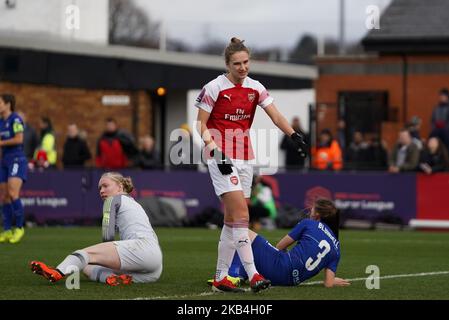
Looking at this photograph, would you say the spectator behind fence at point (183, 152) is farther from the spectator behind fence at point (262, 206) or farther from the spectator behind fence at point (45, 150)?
the spectator behind fence at point (45, 150)

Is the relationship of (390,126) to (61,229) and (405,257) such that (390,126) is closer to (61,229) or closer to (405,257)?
(61,229)

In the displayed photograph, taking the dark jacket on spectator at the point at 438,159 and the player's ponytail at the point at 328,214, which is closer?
the player's ponytail at the point at 328,214

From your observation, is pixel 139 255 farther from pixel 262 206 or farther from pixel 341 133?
pixel 341 133

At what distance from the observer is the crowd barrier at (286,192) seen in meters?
23.6

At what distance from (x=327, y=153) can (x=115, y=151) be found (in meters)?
4.35

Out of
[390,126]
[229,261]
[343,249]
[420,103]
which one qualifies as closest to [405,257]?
[343,249]

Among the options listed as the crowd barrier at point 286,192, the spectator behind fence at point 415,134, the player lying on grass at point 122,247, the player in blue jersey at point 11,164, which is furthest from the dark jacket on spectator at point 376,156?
the player lying on grass at point 122,247

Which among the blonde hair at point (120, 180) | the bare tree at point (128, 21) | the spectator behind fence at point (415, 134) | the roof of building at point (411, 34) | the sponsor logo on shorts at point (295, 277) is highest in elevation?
the bare tree at point (128, 21)

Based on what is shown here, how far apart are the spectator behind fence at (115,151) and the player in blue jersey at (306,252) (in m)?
13.9

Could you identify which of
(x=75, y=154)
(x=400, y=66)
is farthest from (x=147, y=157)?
(x=400, y=66)

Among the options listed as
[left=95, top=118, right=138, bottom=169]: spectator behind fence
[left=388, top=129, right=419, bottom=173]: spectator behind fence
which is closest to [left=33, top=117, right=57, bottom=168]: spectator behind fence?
[left=95, top=118, right=138, bottom=169]: spectator behind fence

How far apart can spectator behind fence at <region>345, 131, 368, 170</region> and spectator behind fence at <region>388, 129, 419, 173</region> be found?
0.84 metres
